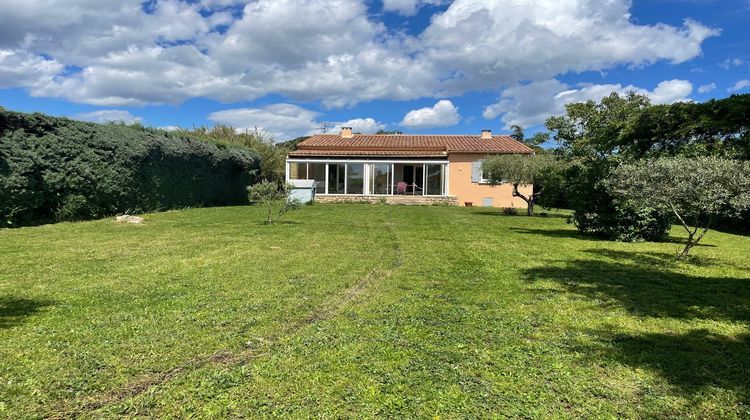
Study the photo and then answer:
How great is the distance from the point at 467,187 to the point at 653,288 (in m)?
23.3

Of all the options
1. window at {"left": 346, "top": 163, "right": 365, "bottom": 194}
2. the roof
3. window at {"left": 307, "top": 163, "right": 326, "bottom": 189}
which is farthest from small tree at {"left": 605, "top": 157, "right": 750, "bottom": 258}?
window at {"left": 307, "top": 163, "right": 326, "bottom": 189}

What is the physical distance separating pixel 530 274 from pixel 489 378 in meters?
4.24

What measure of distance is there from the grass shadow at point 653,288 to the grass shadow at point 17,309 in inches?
238

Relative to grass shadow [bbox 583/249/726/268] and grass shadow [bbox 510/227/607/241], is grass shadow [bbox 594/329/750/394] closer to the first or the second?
grass shadow [bbox 583/249/726/268]

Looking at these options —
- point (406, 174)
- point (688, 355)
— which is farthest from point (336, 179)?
point (688, 355)

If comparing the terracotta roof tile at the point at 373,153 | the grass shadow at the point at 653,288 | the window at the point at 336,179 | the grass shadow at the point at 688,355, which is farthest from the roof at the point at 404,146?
the grass shadow at the point at 688,355

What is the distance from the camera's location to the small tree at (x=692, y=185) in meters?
8.23

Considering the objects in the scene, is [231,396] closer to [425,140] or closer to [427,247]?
[427,247]

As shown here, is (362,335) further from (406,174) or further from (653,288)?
(406,174)

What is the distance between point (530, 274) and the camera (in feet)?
24.2

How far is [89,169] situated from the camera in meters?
13.4

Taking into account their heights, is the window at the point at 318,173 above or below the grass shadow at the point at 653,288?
above

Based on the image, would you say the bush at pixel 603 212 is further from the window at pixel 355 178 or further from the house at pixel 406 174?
the window at pixel 355 178

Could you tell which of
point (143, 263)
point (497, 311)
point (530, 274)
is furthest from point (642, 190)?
point (143, 263)
